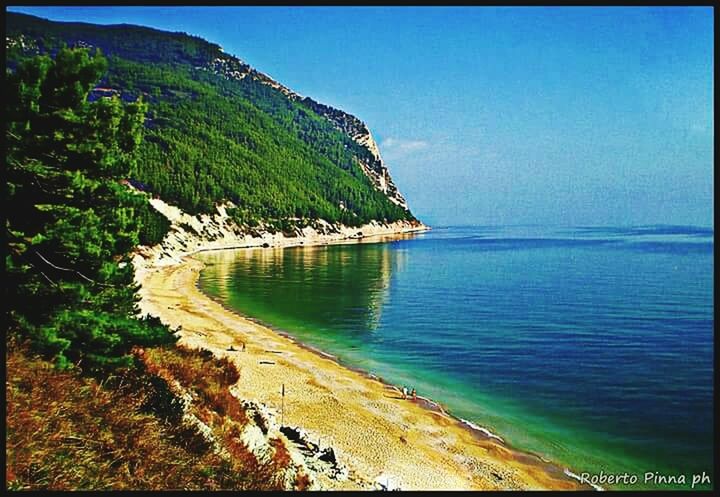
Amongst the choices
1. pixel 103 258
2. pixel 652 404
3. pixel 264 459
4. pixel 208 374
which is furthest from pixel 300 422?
pixel 652 404

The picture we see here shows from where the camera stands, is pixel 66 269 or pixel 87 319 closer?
pixel 66 269

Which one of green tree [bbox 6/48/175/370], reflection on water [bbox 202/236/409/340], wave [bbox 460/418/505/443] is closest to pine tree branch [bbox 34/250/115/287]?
green tree [bbox 6/48/175/370]

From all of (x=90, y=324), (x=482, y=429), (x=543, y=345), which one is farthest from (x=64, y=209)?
(x=543, y=345)

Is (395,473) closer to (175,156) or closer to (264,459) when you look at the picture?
(264,459)

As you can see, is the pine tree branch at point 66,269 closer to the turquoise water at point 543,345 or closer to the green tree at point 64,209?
the green tree at point 64,209

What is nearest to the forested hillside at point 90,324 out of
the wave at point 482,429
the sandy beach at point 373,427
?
the sandy beach at point 373,427

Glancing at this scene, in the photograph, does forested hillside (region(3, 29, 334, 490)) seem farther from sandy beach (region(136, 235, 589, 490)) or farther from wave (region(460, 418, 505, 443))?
wave (region(460, 418, 505, 443))

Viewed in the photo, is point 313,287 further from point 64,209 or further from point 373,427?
point 64,209

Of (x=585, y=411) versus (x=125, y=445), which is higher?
(x=125, y=445)
